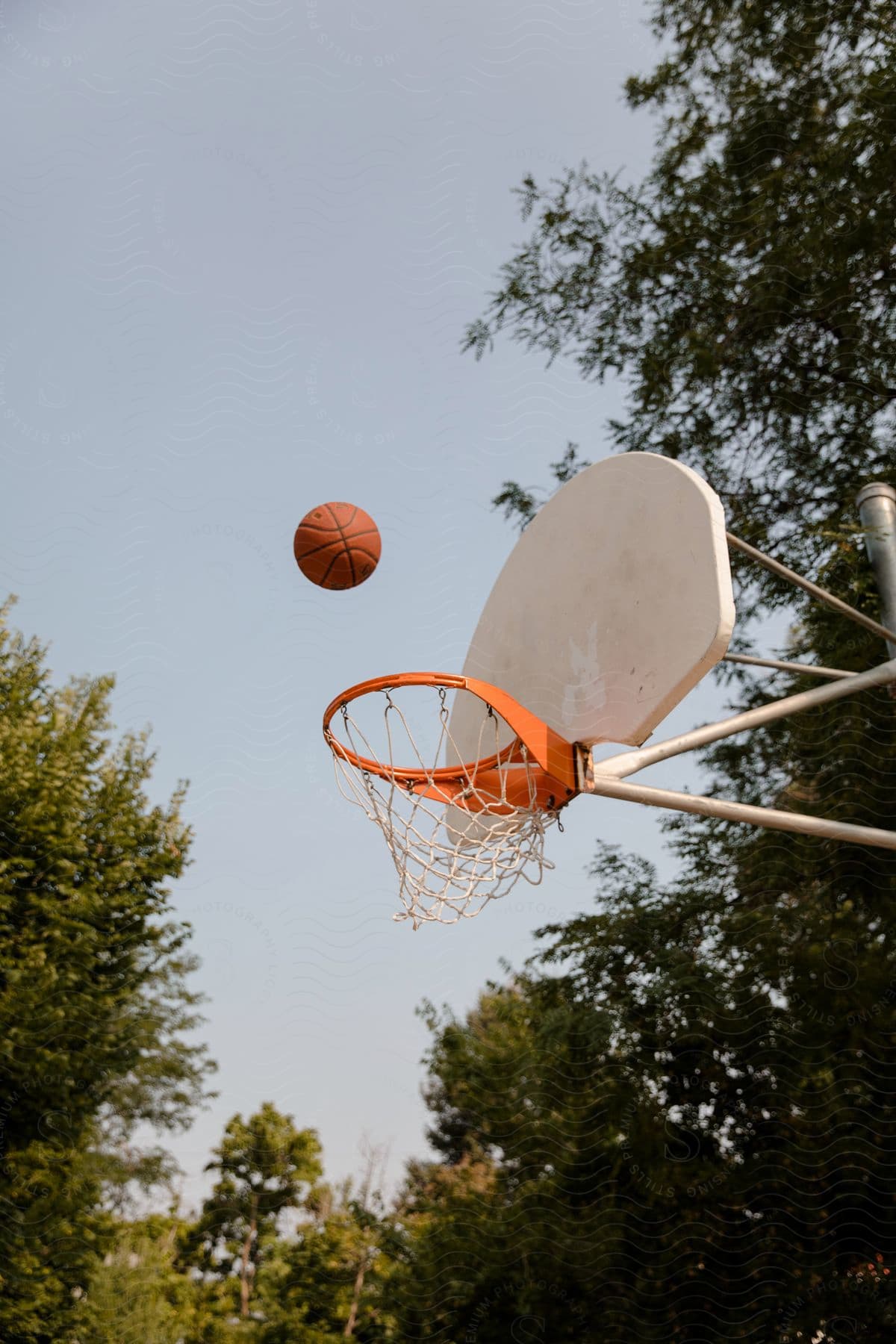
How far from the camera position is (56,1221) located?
6.33 metres

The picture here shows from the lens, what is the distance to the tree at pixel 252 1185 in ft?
38.0

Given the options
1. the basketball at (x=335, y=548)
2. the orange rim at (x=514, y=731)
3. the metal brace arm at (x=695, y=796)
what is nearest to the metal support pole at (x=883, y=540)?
the metal brace arm at (x=695, y=796)

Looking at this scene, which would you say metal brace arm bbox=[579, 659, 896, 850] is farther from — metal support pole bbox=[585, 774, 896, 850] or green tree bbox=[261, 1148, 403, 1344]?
green tree bbox=[261, 1148, 403, 1344]

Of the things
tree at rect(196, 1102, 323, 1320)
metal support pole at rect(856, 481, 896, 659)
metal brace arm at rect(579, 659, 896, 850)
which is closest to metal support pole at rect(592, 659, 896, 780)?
metal brace arm at rect(579, 659, 896, 850)

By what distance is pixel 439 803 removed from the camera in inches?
117

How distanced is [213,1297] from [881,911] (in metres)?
9.26

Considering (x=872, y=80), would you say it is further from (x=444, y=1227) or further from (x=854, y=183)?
(x=444, y=1227)

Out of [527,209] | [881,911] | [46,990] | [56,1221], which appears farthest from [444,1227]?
[527,209]

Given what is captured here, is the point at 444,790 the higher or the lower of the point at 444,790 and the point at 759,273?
the lower

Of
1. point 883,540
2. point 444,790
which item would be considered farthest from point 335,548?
point 883,540

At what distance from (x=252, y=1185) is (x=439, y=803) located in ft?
35.3

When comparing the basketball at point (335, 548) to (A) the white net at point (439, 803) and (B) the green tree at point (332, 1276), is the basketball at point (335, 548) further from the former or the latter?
(B) the green tree at point (332, 1276)

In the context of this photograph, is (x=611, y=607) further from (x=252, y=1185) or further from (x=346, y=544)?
(x=252, y=1185)

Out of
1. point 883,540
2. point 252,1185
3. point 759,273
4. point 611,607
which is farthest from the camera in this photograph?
point 252,1185
